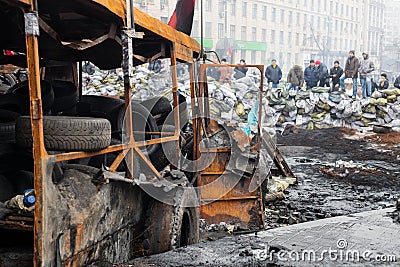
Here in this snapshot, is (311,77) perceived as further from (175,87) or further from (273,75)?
(175,87)

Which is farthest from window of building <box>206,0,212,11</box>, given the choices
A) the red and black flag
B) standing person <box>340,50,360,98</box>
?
the red and black flag

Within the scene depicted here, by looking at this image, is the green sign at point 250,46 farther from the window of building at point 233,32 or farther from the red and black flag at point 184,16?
the red and black flag at point 184,16

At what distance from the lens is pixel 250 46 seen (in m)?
39.3

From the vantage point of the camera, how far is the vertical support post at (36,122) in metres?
3.04

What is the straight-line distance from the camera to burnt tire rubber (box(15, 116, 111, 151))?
3.42 meters

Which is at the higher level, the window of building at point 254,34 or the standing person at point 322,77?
the window of building at point 254,34

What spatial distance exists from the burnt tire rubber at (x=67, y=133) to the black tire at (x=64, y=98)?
1.86 metres

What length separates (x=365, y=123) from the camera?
16875 mm

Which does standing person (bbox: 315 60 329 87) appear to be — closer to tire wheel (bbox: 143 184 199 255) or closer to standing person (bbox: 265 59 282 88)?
standing person (bbox: 265 59 282 88)

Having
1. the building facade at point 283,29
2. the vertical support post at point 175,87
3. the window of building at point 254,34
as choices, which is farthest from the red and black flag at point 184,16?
the window of building at point 254,34

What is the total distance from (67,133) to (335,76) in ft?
56.2

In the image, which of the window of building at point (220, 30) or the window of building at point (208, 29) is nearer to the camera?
the window of building at point (208, 29)

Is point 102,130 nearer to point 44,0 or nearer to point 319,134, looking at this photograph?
point 44,0

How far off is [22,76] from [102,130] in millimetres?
4863
